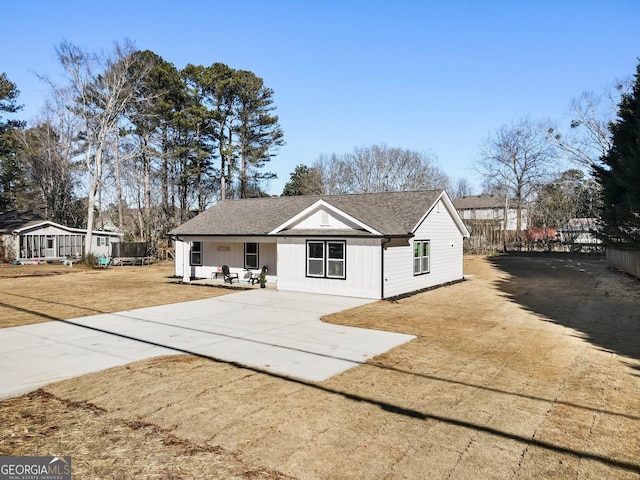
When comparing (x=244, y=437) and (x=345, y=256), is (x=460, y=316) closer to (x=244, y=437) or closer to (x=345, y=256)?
(x=345, y=256)

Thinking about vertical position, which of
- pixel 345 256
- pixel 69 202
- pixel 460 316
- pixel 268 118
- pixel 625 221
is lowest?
pixel 460 316

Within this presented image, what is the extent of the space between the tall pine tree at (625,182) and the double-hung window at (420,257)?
919 cm

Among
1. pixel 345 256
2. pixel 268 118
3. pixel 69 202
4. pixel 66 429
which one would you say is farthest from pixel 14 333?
pixel 69 202


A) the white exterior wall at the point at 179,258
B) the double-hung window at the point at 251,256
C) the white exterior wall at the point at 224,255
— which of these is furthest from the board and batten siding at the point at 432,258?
the white exterior wall at the point at 179,258

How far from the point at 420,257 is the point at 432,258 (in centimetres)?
129

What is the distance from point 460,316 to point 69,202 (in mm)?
45426

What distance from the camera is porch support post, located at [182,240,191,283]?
2114 centimetres

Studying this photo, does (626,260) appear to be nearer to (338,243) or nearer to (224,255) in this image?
(338,243)

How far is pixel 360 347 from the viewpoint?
8.96 meters

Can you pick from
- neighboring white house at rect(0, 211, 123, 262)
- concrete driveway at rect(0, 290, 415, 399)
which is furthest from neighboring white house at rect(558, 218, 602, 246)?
neighboring white house at rect(0, 211, 123, 262)

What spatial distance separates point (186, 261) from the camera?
21828mm

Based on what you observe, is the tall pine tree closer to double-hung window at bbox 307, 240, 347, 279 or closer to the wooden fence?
the wooden fence

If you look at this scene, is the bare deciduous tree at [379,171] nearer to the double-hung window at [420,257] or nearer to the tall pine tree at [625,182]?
the tall pine tree at [625,182]

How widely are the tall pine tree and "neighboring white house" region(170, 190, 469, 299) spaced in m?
7.67
